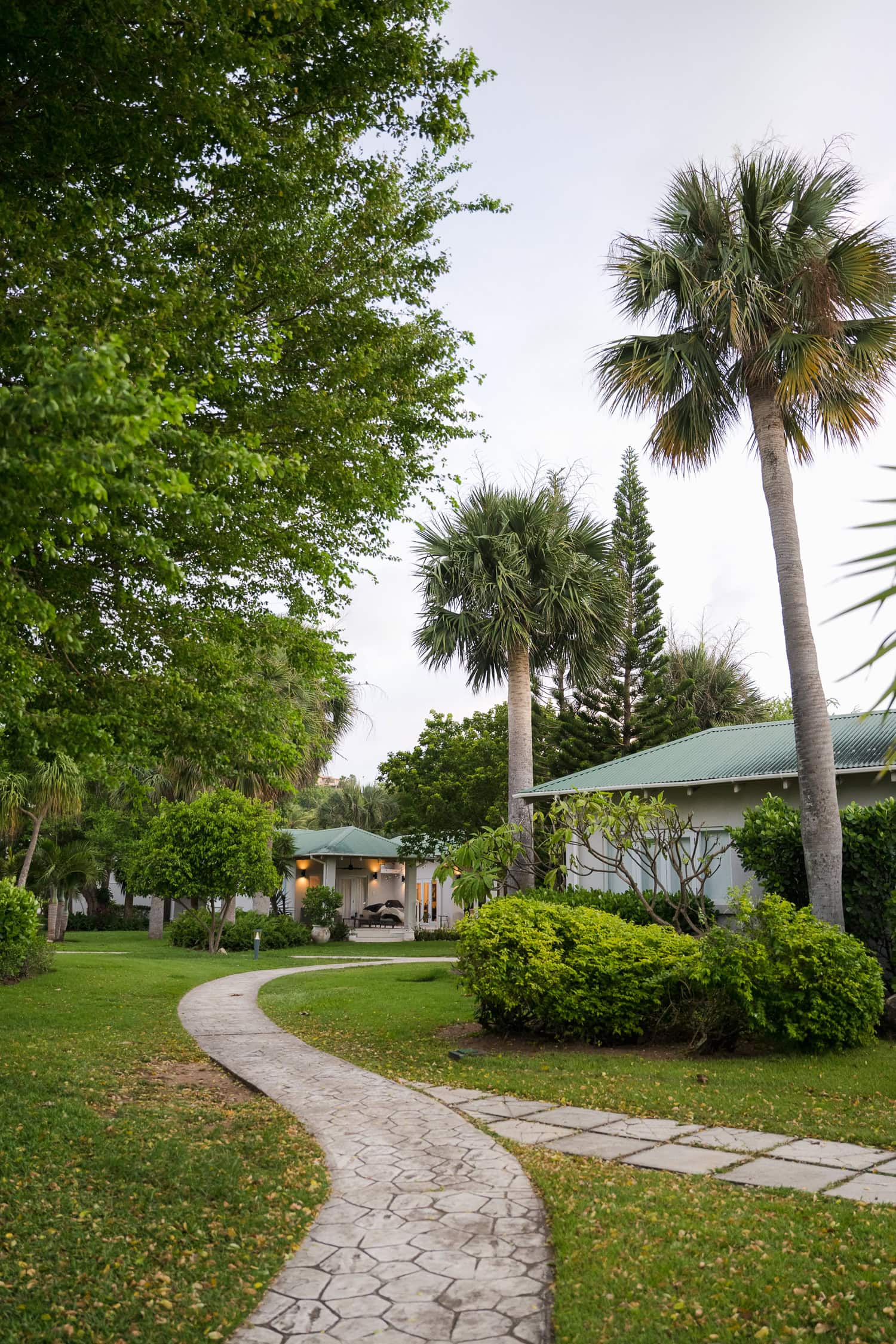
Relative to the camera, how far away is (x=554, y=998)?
9.66 meters

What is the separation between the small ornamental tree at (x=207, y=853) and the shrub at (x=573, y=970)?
13.4 meters

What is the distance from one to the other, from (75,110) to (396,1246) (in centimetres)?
657

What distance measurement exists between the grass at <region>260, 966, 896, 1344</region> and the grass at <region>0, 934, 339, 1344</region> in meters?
1.44

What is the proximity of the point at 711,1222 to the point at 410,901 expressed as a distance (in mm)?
27805

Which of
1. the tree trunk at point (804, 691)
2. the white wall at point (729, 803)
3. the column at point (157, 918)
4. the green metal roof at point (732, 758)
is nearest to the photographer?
the tree trunk at point (804, 691)

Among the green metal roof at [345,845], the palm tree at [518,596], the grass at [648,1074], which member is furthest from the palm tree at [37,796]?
Answer: the grass at [648,1074]

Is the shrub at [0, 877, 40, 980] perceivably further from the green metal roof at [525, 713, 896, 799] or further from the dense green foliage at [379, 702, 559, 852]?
the dense green foliage at [379, 702, 559, 852]

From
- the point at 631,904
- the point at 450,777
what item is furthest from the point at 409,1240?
the point at 450,777

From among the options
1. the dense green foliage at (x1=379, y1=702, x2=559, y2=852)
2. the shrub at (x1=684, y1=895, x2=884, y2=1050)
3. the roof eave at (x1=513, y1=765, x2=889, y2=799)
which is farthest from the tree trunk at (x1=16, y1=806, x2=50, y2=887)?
the shrub at (x1=684, y1=895, x2=884, y2=1050)

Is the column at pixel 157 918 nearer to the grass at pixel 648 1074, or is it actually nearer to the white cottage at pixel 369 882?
the white cottage at pixel 369 882

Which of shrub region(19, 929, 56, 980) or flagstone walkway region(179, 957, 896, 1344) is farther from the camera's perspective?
shrub region(19, 929, 56, 980)

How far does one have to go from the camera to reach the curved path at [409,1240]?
351cm

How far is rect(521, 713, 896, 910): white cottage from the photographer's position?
1367cm

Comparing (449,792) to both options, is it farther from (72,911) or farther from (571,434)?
(72,911)
